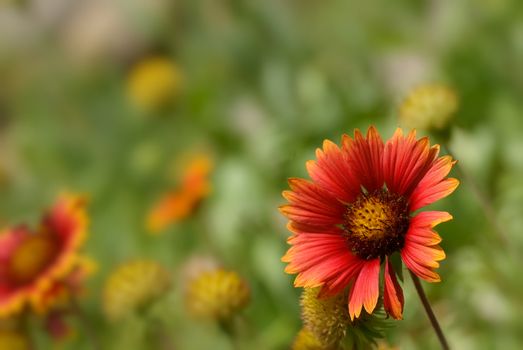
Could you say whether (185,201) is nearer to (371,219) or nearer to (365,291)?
(371,219)

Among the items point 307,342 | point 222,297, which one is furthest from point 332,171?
point 222,297

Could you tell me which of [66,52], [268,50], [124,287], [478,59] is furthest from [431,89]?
[66,52]

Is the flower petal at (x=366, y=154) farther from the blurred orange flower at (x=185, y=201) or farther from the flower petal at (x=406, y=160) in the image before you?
the blurred orange flower at (x=185, y=201)

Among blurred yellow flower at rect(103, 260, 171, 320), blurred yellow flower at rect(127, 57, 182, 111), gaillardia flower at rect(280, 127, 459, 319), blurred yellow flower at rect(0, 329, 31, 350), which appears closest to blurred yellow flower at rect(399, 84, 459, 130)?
gaillardia flower at rect(280, 127, 459, 319)

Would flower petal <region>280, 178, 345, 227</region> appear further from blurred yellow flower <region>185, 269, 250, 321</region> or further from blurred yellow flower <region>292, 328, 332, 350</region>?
blurred yellow flower <region>185, 269, 250, 321</region>

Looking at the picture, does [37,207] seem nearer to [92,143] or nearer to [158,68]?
[92,143]

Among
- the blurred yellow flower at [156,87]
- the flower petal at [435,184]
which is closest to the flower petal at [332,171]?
the flower petal at [435,184]
